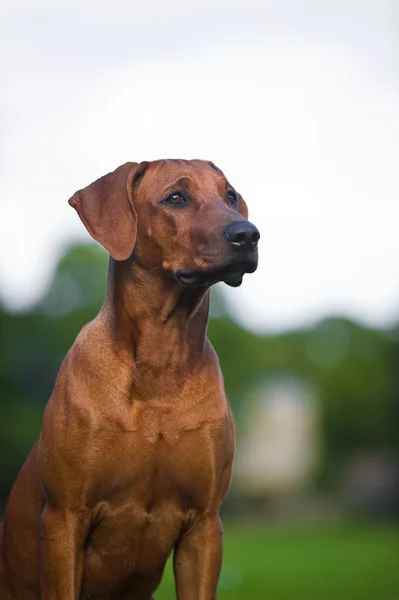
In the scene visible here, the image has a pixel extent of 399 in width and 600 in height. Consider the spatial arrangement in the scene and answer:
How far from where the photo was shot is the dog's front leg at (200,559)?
612cm

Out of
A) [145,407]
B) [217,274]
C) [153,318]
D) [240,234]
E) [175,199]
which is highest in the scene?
[175,199]

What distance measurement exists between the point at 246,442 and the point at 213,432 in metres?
80.8

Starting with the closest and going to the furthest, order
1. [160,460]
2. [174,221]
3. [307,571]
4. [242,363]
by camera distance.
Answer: [160,460]
[174,221]
[307,571]
[242,363]

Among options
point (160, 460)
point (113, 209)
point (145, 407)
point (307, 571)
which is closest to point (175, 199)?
point (113, 209)

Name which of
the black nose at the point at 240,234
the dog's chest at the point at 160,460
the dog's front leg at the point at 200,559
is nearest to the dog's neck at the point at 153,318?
Result: the dog's chest at the point at 160,460

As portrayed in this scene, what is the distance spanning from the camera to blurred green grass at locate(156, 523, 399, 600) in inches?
600

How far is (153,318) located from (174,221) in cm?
54

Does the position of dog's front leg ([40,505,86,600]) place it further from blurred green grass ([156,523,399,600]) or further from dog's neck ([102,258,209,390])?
blurred green grass ([156,523,399,600])

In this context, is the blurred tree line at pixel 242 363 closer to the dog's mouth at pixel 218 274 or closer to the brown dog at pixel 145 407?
the brown dog at pixel 145 407

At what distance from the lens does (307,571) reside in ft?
68.3

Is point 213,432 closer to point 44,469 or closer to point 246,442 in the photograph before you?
point 44,469

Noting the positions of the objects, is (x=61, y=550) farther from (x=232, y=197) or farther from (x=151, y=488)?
(x=232, y=197)

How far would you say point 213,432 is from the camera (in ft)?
19.6

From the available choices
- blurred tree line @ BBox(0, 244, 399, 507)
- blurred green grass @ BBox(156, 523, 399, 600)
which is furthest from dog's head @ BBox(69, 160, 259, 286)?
blurred tree line @ BBox(0, 244, 399, 507)
